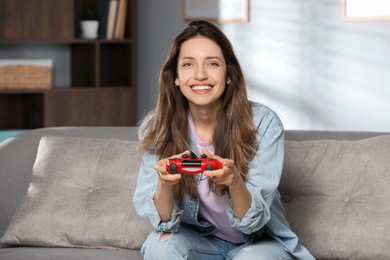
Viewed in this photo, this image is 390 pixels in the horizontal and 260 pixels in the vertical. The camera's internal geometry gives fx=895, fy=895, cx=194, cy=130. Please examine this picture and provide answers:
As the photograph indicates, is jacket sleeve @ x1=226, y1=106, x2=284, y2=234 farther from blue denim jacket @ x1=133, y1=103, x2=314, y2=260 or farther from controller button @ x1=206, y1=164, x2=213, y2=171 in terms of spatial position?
controller button @ x1=206, y1=164, x2=213, y2=171

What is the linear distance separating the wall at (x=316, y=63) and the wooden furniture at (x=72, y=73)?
1.00 meters

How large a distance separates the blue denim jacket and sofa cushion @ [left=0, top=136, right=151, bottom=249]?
11.8 inches

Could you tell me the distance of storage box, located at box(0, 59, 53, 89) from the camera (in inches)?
223

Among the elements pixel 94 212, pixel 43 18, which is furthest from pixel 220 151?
pixel 43 18

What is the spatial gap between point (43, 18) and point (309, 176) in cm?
341

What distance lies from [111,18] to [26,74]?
2.31 feet

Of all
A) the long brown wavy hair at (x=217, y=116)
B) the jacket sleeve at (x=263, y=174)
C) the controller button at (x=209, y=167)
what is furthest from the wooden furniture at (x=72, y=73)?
the controller button at (x=209, y=167)

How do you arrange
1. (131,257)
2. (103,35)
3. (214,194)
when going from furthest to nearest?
(103,35)
(131,257)
(214,194)

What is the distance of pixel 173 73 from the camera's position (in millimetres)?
2602

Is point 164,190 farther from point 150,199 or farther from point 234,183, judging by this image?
point 234,183

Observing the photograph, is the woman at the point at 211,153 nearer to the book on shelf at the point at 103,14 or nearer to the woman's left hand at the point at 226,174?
the woman's left hand at the point at 226,174

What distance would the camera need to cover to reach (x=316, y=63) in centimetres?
494

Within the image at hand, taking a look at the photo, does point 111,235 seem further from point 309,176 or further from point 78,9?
point 78,9

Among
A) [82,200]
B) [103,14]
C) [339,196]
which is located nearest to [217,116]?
[339,196]
